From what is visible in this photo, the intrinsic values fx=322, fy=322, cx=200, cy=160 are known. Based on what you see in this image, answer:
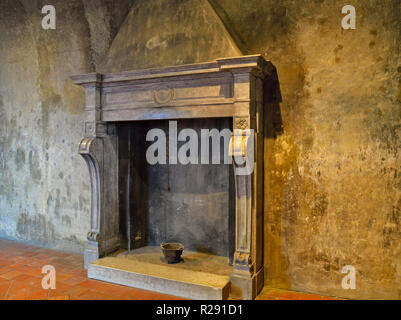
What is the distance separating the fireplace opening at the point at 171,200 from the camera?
386 cm

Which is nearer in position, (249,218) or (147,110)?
(249,218)

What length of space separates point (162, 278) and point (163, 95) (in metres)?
1.88

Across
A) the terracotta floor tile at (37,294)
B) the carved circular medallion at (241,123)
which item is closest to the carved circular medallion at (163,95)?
the carved circular medallion at (241,123)

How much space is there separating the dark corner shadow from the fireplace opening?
0.52 meters

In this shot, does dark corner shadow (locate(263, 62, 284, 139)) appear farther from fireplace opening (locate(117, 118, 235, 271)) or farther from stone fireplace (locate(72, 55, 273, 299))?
fireplace opening (locate(117, 118, 235, 271))

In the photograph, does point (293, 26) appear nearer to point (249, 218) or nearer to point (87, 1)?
point (249, 218)

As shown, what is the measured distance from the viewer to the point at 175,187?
13.5 feet

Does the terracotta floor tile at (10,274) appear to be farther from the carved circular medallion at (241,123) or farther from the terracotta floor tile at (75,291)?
the carved circular medallion at (241,123)

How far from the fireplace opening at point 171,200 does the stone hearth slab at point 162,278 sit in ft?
1.14

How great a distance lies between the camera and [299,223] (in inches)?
128

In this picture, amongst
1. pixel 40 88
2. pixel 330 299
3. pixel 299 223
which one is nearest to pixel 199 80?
pixel 299 223

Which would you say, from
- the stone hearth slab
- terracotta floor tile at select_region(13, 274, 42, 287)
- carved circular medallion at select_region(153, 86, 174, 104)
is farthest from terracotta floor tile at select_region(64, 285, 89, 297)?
carved circular medallion at select_region(153, 86, 174, 104)

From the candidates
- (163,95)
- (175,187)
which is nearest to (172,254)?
(175,187)

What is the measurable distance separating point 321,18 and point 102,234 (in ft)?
11.1
